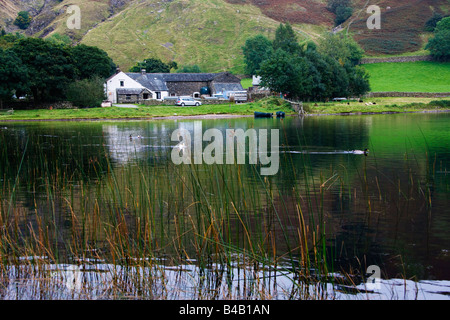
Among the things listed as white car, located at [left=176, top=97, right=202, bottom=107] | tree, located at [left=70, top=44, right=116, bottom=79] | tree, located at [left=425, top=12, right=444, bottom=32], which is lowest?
white car, located at [left=176, top=97, right=202, bottom=107]

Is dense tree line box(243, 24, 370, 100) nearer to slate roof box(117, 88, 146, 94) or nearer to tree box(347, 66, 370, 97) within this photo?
tree box(347, 66, 370, 97)

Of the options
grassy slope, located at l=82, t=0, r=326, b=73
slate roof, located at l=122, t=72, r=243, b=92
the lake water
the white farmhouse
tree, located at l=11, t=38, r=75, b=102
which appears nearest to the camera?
the lake water

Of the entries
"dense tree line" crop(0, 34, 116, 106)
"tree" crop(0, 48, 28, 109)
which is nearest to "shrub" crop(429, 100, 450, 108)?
"dense tree line" crop(0, 34, 116, 106)

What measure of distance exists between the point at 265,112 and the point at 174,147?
128ft

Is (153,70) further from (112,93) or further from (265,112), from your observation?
(265,112)

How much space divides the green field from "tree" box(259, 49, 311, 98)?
2287 centimetres

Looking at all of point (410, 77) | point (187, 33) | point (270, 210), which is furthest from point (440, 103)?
point (187, 33)

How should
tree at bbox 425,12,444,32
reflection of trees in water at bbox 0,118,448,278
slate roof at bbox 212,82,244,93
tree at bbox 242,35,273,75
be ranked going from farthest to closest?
tree at bbox 425,12,444,32, tree at bbox 242,35,273,75, slate roof at bbox 212,82,244,93, reflection of trees in water at bbox 0,118,448,278

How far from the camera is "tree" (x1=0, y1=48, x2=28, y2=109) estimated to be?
6119 cm

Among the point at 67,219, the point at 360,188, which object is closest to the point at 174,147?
the point at 360,188

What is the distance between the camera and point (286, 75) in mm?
73500

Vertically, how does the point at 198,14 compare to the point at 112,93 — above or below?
above

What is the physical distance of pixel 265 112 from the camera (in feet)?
217

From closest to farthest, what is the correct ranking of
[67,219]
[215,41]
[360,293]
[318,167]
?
[360,293] → [67,219] → [318,167] → [215,41]
